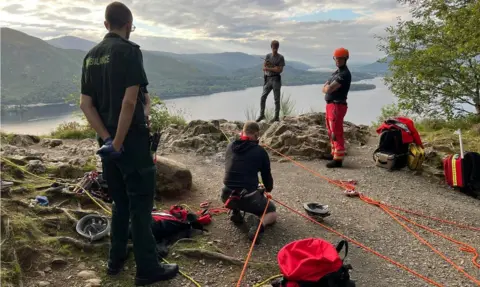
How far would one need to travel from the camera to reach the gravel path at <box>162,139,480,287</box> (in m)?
3.94

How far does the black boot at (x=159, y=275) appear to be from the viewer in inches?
Result: 132

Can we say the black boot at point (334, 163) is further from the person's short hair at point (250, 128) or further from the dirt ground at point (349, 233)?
the person's short hair at point (250, 128)

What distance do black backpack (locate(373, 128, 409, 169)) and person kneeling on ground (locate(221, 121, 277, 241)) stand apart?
4378 millimetres

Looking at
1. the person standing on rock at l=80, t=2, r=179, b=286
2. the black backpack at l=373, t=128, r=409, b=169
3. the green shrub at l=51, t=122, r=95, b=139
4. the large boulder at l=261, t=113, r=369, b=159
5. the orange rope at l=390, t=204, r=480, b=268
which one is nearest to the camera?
the person standing on rock at l=80, t=2, r=179, b=286

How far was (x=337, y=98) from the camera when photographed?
7.44 metres

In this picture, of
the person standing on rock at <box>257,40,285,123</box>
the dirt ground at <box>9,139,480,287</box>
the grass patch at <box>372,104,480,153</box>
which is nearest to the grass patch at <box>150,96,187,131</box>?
the person standing on rock at <box>257,40,285,123</box>

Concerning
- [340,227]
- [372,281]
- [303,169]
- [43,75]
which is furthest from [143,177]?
[43,75]

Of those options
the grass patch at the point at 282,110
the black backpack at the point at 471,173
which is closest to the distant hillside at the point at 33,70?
the grass patch at the point at 282,110

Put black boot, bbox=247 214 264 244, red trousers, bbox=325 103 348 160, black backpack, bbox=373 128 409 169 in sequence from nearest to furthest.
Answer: black boot, bbox=247 214 264 244 → red trousers, bbox=325 103 348 160 → black backpack, bbox=373 128 409 169

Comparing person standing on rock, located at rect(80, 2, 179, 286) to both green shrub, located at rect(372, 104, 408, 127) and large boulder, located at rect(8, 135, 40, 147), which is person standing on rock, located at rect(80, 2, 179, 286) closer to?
large boulder, located at rect(8, 135, 40, 147)

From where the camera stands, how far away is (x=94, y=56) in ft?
9.74

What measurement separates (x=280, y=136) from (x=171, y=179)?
419 cm

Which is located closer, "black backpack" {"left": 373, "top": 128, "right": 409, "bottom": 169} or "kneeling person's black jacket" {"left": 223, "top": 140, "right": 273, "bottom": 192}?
"kneeling person's black jacket" {"left": 223, "top": 140, "right": 273, "bottom": 192}

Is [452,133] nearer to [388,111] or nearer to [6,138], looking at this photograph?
[388,111]
